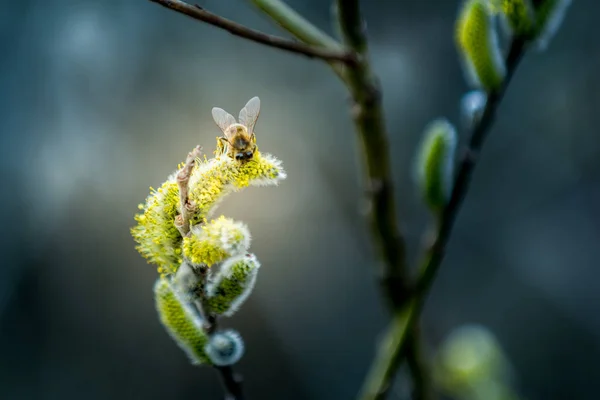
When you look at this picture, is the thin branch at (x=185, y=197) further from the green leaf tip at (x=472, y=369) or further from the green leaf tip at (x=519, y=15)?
the green leaf tip at (x=472, y=369)

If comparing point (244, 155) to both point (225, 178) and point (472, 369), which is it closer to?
point (225, 178)

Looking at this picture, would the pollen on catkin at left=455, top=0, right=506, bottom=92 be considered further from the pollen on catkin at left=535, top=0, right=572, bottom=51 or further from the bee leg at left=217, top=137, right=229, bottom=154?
the bee leg at left=217, top=137, right=229, bottom=154

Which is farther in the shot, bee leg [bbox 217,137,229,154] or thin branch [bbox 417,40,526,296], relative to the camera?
thin branch [bbox 417,40,526,296]

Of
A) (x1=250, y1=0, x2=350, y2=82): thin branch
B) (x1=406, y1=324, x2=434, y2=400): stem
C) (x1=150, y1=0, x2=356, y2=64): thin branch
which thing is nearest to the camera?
(x1=150, y1=0, x2=356, y2=64): thin branch

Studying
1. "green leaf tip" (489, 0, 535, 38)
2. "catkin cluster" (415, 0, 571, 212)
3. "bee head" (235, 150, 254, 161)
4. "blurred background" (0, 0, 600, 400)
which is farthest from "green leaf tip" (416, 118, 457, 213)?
"blurred background" (0, 0, 600, 400)

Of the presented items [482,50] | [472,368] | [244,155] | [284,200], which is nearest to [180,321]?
[244,155]

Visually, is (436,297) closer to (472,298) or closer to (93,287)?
(472,298)

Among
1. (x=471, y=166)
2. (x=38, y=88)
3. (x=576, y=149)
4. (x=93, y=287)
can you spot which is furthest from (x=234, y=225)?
(x=576, y=149)
